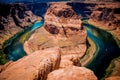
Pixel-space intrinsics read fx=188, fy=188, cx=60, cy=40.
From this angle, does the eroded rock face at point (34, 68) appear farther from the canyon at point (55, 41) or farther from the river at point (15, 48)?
the river at point (15, 48)

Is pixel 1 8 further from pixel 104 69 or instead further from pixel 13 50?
pixel 104 69

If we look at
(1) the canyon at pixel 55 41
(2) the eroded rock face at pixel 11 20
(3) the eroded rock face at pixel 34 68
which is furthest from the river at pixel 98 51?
(3) the eroded rock face at pixel 34 68

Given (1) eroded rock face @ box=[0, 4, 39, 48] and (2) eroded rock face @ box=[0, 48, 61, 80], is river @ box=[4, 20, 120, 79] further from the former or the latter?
(2) eroded rock face @ box=[0, 48, 61, 80]

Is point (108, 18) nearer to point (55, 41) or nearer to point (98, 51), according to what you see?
point (98, 51)

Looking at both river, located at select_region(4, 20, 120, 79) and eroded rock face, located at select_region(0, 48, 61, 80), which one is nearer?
eroded rock face, located at select_region(0, 48, 61, 80)

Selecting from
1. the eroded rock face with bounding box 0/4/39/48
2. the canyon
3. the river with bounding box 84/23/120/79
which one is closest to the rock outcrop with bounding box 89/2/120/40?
the canyon

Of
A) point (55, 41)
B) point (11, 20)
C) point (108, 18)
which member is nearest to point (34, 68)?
point (55, 41)
